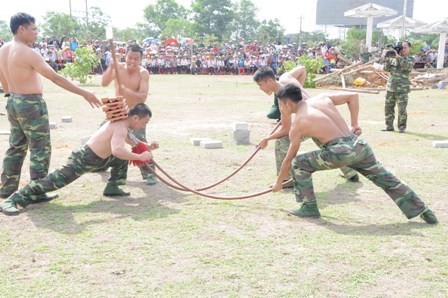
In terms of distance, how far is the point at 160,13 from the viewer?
256ft

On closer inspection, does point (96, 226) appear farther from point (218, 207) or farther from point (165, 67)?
point (165, 67)

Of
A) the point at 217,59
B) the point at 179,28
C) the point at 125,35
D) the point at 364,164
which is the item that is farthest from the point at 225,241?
the point at 179,28

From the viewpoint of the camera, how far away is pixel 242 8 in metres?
84.6

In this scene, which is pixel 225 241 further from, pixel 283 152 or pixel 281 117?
pixel 283 152

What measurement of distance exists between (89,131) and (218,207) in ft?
18.7

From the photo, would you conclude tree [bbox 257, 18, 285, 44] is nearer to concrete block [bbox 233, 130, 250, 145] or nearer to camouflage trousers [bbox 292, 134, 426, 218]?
concrete block [bbox 233, 130, 250, 145]

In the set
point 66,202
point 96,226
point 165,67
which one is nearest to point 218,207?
point 96,226

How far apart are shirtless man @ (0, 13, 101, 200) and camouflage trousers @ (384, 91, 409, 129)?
7.30 m

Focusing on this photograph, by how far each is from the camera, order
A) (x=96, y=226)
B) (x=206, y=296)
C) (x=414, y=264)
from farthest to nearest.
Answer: (x=96, y=226) → (x=414, y=264) → (x=206, y=296)

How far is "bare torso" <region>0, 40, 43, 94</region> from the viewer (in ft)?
17.3

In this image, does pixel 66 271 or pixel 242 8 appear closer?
pixel 66 271

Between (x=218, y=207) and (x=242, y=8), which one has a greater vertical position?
(x=242, y=8)

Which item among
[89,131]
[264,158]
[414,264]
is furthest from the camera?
[89,131]

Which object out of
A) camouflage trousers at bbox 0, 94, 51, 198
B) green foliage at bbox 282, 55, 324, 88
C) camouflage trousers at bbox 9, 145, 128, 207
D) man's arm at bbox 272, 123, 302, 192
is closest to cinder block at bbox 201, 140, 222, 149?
camouflage trousers at bbox 9, 145, 128, 207
